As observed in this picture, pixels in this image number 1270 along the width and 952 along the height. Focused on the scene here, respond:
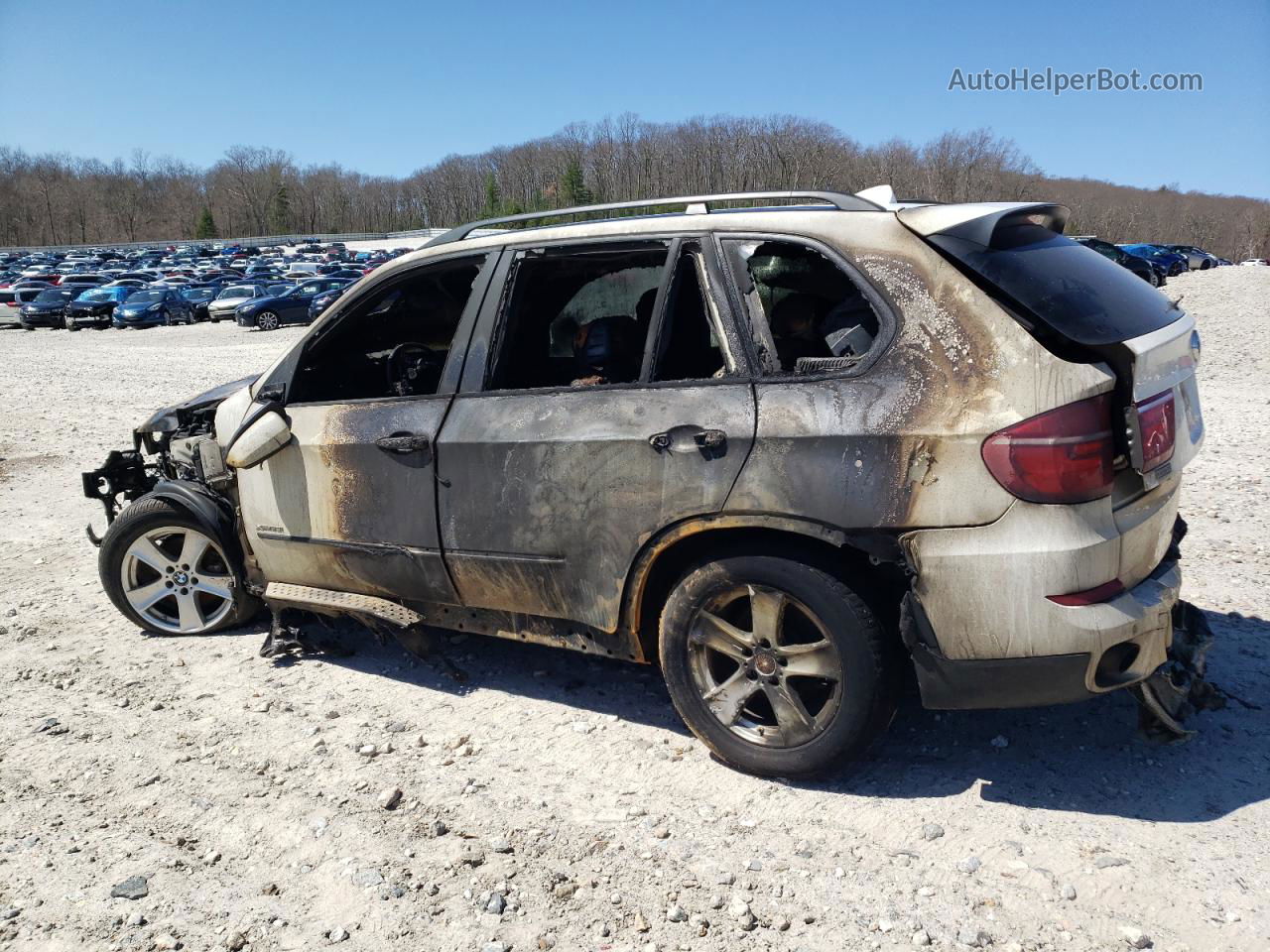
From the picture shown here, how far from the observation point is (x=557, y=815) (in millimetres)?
3201

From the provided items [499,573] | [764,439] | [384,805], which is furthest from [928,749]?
[384,805]

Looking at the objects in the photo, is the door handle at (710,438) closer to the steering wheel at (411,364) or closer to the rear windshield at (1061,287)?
the rear windshield at (1061,287)

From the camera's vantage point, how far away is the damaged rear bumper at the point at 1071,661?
2754mm

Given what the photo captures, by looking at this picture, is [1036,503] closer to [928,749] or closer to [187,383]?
[928,749]

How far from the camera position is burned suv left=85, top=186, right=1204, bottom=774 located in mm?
2760

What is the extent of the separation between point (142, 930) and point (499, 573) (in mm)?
1613

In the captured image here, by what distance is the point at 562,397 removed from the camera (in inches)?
138

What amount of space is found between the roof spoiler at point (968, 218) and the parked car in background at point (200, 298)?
119 ft

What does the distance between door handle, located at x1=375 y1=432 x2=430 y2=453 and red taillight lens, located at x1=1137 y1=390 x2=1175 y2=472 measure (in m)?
2.53

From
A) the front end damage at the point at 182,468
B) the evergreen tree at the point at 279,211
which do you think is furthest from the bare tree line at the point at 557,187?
the front end damage at the point at 182,468

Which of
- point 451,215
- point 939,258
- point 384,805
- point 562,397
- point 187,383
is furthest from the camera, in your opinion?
point 451,215

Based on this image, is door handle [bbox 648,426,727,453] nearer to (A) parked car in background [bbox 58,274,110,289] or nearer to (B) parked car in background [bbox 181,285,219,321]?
(B) parked car in background [bbox 181,285,219,321]

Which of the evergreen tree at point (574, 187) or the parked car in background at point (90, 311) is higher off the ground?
the evergreen tree at point (574, 187)

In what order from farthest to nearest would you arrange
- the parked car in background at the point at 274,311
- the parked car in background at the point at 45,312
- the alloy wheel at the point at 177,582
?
the parked car in background at the point at 45,312
the parked car in background at the point at 274,311
the alloy wheel at the point at 177,582
